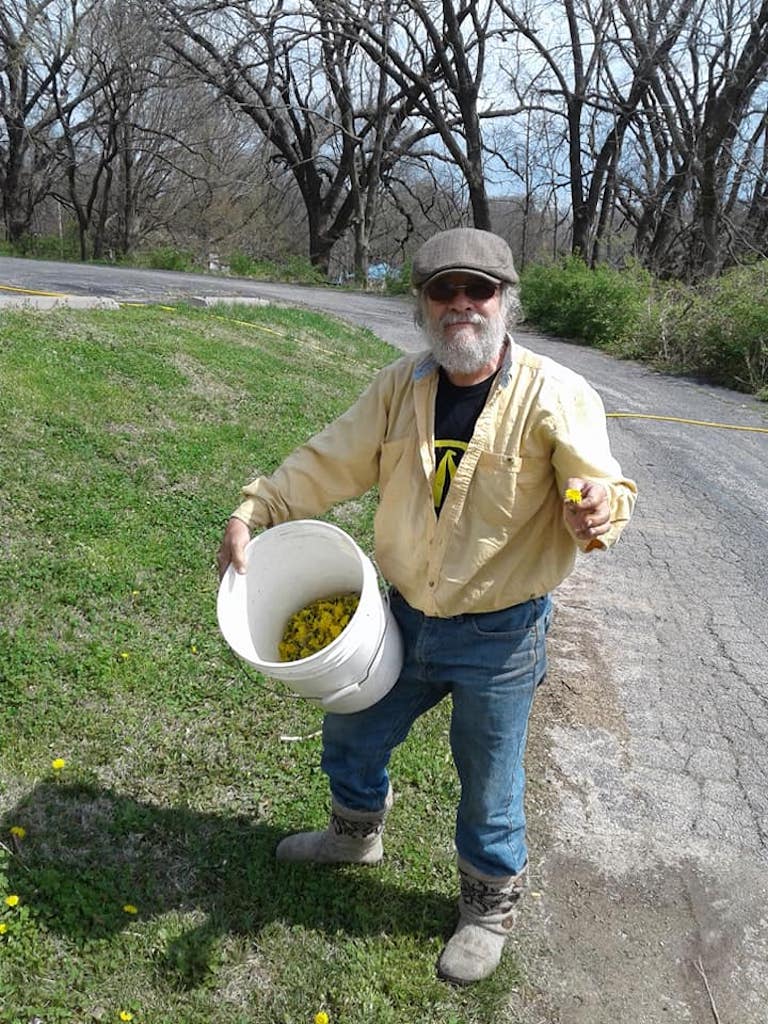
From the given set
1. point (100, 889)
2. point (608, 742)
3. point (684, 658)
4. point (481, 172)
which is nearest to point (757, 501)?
point (684, 658)

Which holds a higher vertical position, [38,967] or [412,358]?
[412,358]

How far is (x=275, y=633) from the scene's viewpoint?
263cm

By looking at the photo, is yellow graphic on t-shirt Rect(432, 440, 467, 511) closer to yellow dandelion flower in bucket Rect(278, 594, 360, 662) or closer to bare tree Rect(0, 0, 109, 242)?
yellow dandelion flower in bucket Rect(278, 594, 360, 662)

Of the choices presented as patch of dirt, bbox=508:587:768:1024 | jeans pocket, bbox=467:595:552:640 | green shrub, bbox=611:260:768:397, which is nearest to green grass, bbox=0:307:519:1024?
patch of dirt, bbox=508:587:768:1024

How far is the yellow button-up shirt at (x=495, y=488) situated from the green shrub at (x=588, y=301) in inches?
599

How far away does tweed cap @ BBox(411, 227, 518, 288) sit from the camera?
220 centimetres

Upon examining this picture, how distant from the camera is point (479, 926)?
102 inches

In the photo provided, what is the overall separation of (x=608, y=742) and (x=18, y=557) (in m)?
2.91

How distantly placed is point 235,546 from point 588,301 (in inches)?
661

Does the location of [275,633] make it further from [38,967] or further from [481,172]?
[481,172]

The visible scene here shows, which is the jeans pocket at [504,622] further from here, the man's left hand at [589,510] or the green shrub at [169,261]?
the green shrub at [169,261]

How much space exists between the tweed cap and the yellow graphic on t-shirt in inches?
16.7

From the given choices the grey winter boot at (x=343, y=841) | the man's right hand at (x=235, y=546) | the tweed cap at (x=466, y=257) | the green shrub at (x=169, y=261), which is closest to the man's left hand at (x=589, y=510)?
the tweed cap at (x=466, y=257)

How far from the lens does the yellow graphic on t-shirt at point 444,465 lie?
230 centimetres
